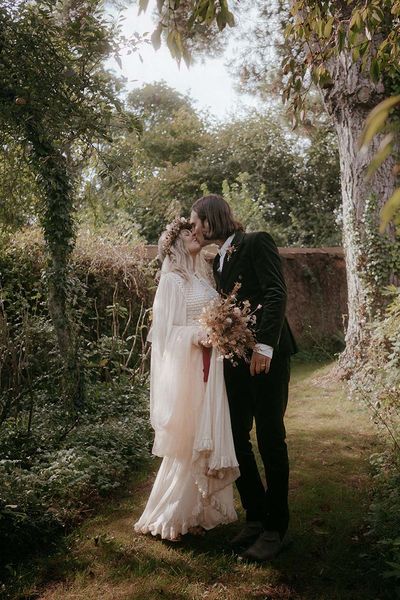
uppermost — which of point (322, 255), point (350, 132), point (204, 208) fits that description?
point (350, 132)

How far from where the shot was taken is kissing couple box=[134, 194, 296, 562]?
3.74 m

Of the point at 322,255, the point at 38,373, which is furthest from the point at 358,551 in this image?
the point at 322,255

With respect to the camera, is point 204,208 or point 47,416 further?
point 47,416

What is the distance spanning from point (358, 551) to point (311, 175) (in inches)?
597

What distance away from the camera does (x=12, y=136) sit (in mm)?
6359

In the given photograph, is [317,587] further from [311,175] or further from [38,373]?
[311,175]

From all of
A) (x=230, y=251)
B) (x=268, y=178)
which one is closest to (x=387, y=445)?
(x=230, y=251)

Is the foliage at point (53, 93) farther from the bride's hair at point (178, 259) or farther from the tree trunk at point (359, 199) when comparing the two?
the tree trunk at point (359, 199)

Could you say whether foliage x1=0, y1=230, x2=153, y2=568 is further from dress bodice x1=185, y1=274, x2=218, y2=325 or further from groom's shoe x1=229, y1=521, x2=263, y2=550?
dress bodice x1=185, y1=274, x2=218, y2=325

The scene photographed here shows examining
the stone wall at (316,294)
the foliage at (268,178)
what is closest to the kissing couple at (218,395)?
the stone wall at (316,294)

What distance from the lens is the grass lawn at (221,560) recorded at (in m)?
3.39

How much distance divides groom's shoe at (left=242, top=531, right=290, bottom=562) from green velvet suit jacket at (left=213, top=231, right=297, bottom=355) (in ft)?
3.75

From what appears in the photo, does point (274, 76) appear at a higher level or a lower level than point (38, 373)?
higher

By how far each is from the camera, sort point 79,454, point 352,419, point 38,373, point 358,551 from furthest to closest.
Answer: point 38,373 → point 352,419 → point 79,454 → point 358,551
